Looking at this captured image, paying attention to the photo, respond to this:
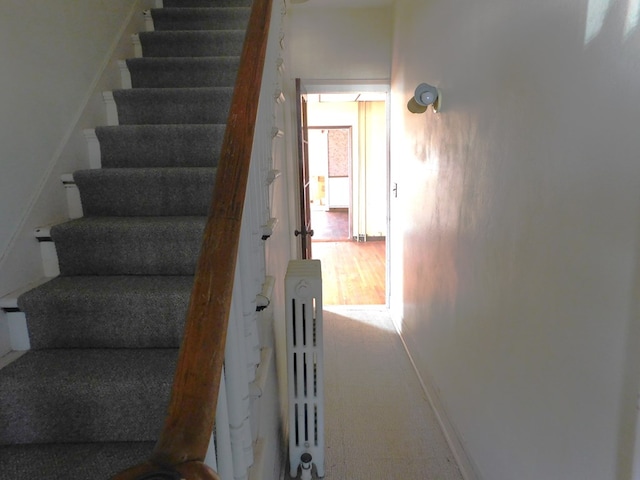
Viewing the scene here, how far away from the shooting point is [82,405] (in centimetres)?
126

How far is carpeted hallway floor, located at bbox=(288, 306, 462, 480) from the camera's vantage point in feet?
6.91

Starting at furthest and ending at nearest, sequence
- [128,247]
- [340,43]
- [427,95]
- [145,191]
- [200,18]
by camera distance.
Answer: [340,43]
[200,18]
[427,95]
[145,191]
[128,247]

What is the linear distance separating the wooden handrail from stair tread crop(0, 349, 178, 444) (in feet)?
2.36

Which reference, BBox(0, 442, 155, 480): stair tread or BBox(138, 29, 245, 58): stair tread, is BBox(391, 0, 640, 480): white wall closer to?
BBox(0, 442, 155, 480): stair tread

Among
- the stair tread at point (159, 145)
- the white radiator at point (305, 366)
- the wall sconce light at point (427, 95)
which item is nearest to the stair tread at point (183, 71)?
the stair tread at point (159, 145)

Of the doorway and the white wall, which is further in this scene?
the doorway

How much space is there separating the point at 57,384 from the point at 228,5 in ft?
9.41

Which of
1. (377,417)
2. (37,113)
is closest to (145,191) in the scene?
(37,113)

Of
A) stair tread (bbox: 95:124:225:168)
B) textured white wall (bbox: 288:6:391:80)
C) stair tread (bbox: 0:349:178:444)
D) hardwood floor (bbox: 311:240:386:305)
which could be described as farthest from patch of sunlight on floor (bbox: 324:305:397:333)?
stair tread (bbox: 0:349:178:444)

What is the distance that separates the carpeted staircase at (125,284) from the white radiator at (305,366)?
1.70 ft

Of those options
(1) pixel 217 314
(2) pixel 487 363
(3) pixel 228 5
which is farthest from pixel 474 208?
(3) pixel 228 5

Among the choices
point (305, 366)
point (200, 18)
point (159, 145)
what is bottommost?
point (305, 366)

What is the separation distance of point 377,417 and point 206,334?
6.99 feet

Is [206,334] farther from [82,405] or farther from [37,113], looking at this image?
[37,113]
